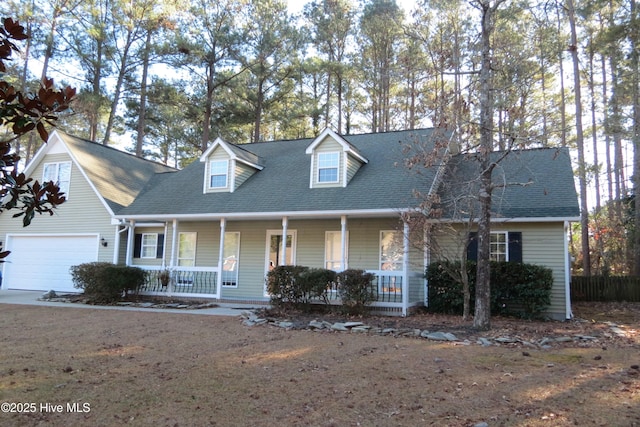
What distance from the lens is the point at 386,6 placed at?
24.7 m

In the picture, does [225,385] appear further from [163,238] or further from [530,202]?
[163,238]

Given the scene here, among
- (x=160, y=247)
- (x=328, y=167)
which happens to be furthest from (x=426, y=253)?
(x=160, y=247)

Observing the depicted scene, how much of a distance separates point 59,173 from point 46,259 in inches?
138

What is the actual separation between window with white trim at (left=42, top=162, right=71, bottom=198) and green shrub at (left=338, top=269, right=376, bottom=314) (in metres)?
12.8

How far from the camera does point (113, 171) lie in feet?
61.6

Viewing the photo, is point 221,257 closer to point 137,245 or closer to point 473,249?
point 137,245

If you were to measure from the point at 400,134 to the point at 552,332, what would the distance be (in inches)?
368

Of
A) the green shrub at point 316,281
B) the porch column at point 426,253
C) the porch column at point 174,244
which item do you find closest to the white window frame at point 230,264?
the porch column at point 174,244

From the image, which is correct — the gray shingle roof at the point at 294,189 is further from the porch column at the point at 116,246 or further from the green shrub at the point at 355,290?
the green shrub at the point at 355,290

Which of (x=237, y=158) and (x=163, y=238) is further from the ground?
(x=237, y=158)

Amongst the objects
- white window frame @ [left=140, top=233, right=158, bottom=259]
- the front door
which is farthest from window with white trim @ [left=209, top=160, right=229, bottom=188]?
white window frame @ [left=140, top=233, right=158, bottom=259]

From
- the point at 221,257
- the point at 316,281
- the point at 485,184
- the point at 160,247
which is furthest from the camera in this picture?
the point at 160,247

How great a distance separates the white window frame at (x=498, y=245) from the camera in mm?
12289

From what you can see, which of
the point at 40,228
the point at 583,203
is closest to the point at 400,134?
the point at 583,203
